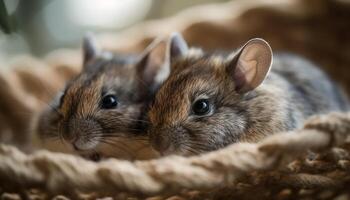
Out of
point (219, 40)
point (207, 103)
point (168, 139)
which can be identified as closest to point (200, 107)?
point (207, 103)

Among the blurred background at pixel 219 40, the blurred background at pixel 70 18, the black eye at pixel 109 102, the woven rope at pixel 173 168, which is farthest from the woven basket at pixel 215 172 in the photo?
the blurred background at pixel 70 18

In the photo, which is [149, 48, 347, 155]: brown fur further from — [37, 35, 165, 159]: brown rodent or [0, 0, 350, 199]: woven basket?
[0, 0, 350, 199]: woven basket

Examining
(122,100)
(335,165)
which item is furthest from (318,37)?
(335,165)

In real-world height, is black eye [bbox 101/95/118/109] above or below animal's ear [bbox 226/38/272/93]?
above

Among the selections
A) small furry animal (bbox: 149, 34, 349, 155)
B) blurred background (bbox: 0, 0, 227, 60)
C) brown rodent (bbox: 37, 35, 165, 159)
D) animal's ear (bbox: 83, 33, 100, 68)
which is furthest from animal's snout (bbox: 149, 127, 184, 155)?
blurred background (bbox: 0, 0, 227, 60)

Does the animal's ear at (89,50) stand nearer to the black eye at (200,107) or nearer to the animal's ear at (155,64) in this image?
the animal's ear at (155,64)

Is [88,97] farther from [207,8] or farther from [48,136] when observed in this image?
[207,8]
